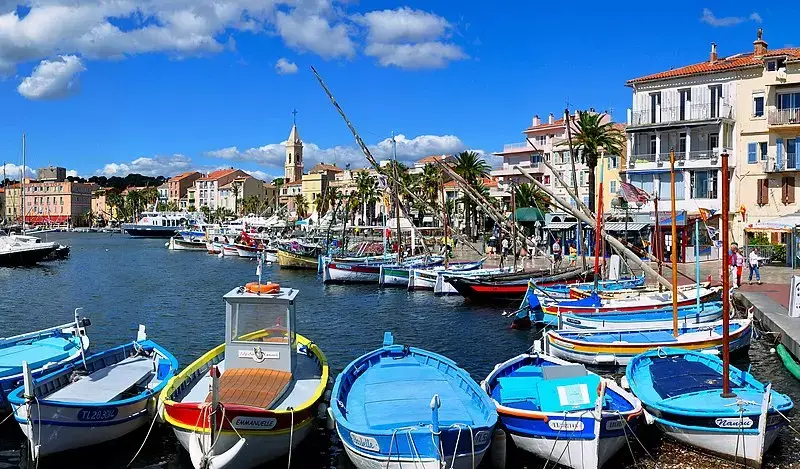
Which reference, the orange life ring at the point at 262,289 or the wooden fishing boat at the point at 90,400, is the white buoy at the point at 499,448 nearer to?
the orange life ring at the point at 262,289

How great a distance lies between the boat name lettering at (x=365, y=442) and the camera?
14.1 m

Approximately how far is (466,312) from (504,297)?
4.25 m

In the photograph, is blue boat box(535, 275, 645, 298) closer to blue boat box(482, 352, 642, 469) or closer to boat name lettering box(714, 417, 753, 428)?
blue boat box(482, 352, 642, 469)

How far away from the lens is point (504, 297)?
145 ft

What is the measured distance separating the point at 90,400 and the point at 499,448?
9.62 metres

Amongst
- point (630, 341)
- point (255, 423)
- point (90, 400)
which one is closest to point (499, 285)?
point (630, 341)

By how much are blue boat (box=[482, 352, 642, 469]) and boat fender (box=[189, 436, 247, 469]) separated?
18.5 feet

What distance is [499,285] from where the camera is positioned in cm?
4381

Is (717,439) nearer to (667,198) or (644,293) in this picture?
(644,293)

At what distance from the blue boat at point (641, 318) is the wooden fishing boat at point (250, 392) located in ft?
42.0

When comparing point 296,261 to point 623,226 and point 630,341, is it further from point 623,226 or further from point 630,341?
point 630,341

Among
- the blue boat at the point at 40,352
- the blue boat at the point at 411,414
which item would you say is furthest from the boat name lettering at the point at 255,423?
the blue boat at the point at 40,352

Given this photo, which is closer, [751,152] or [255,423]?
[255,423]

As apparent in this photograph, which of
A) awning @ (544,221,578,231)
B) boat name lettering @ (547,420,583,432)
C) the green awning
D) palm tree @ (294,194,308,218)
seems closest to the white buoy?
boat name lettering @ (547,420,583,432)
